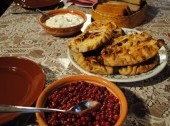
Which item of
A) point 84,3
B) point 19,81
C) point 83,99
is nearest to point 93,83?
point 83,99

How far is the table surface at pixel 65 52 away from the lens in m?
0.86

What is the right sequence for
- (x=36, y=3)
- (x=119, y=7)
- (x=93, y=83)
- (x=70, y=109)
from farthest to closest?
(x=36, y=3), (x=119, y=7), (x=93, y=83), (x=70, y=109)

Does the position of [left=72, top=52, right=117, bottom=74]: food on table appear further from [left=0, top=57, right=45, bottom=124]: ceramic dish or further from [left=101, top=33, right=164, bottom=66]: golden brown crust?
[left=0, top=57, right=45, bottom=124]: ceramic dish

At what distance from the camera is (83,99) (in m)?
0.79

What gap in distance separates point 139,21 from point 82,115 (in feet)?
2.64

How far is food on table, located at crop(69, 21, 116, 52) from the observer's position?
3.26 ft

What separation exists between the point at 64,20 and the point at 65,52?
225mm

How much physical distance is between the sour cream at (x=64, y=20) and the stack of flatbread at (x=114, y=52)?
0.25 m

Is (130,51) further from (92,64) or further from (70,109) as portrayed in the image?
(70,109)

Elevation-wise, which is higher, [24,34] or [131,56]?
[131,56]

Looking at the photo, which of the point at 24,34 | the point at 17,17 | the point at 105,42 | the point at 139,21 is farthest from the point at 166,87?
the point at 17,17

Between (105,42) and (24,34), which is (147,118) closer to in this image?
(105,42)

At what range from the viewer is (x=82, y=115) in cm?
72

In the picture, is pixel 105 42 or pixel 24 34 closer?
pixel 105 42
